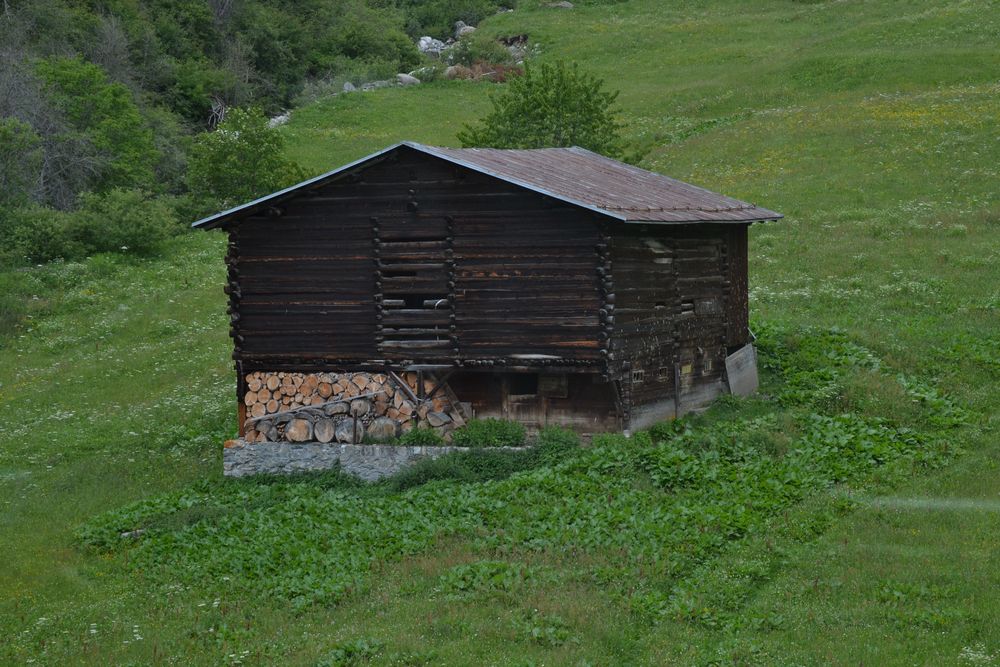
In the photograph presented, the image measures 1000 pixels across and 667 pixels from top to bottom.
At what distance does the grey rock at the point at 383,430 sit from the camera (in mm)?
22609

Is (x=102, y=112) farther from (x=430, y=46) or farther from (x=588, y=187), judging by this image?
(x=430, y=46)

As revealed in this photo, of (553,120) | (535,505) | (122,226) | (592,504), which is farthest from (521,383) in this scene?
(122,226)

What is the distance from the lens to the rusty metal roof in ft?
70.8

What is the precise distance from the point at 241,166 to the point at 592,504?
3403 centimetres

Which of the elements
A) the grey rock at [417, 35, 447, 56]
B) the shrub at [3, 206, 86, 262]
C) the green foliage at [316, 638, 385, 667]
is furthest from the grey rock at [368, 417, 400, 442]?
the grey rock at [417, 35, 447, 56]

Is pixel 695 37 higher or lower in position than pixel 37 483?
higher

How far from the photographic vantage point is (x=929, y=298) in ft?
103

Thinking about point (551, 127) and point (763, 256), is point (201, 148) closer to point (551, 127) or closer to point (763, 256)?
point (551, 127)

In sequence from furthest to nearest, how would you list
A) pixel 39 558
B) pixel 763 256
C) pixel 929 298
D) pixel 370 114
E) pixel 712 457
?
pixel 370 114, pixel 763 256, pixel 929 298, pixel 712 457, pixel 39 558

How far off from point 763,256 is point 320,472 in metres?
19.8

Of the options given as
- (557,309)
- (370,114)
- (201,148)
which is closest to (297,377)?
(557,309)

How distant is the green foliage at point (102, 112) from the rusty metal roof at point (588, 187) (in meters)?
Answer: 32.9

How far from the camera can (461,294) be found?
22.7m

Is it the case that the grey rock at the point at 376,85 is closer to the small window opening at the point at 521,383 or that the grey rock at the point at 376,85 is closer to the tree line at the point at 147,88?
the tree line at the point at 147,88
